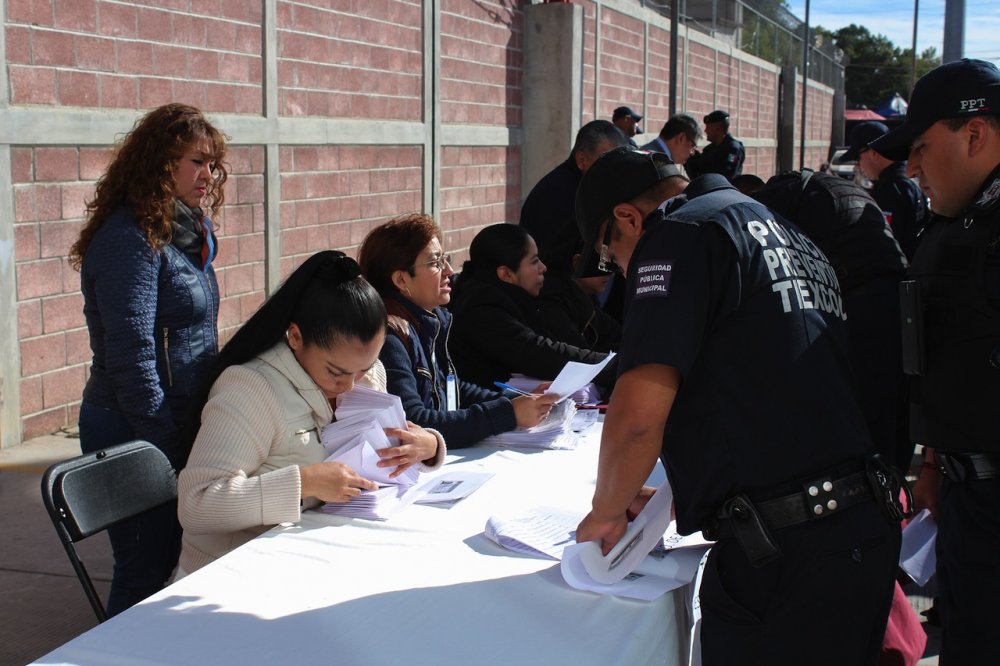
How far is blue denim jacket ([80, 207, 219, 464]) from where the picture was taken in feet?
9.89

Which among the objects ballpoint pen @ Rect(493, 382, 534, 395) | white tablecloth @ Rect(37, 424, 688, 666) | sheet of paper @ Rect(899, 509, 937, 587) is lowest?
sheet of paper @ Rect(899, 509, 937, 587)

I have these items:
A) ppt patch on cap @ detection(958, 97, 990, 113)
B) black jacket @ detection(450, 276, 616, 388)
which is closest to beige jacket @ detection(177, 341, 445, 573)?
black jacket @ detection(450, 276, 616, 388)

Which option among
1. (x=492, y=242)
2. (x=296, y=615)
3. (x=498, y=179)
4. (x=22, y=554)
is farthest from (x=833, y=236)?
(x=498, y=179)

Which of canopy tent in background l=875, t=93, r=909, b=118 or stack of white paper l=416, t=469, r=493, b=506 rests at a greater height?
canopy tent in background l=875, t=93, r=909, b=118

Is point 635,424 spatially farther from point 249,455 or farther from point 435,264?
point 435,264

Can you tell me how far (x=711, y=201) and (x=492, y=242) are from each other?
6.72 ft

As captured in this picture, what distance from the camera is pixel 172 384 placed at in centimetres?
319

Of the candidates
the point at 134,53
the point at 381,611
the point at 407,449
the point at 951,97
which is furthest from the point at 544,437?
the point at 134,53

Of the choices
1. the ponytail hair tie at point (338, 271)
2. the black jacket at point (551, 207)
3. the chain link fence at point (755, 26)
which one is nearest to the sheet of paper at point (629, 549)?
the ponytail hair tie at point (338, 271)

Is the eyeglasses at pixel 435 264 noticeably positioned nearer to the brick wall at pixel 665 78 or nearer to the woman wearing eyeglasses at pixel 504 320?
the woman wearing eyeglasses at pixel 504 320

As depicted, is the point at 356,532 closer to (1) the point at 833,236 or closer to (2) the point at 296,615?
(2) the point at 296,615

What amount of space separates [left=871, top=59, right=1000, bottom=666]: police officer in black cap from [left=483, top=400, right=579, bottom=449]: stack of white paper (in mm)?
1046

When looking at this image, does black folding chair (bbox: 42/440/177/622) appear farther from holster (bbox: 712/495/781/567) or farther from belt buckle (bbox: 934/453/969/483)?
belt buckle (bbox: 934/453/969/483)

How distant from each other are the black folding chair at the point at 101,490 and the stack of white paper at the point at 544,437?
1.00m
